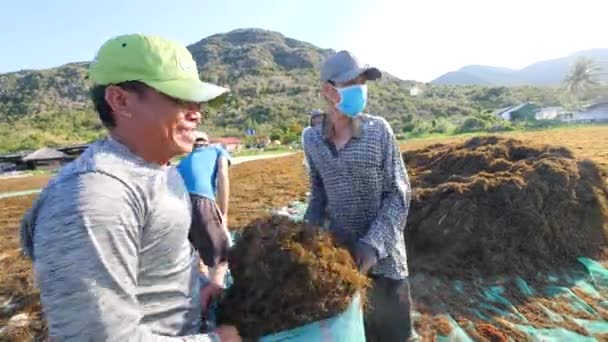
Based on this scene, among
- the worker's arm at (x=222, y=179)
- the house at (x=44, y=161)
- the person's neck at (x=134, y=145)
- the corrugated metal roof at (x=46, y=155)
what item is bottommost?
the house at (x=44, y=161)

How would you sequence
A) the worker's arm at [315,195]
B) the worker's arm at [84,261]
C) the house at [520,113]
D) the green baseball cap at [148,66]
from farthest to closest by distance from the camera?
the house at [520,113]
the worker's arm at [315,195]
the green baseball cap at [148,66]
the worker's arm at [84,261]

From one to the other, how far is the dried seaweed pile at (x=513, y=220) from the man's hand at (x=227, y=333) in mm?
4030

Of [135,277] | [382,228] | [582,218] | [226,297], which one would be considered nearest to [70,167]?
[135,277]

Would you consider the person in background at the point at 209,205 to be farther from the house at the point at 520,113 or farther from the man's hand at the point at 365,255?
the house at the point at 520,113

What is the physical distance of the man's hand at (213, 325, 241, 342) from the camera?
45.6 inches

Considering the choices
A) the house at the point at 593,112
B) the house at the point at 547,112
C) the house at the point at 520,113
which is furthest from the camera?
the house at the point at 520,113

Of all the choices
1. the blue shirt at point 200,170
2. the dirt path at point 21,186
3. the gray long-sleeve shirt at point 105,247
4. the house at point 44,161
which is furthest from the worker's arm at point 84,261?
the house at point 44,161

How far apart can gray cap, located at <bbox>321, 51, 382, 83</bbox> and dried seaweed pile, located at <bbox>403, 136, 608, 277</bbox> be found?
3.32 m

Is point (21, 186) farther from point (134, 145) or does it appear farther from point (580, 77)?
point (580, 77)

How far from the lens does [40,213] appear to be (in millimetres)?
916

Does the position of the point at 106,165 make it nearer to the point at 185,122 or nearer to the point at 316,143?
the point at 185,122

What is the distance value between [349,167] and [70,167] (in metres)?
1.35

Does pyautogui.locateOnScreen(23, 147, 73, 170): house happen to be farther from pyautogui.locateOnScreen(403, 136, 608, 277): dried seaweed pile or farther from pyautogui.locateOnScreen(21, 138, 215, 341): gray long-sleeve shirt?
pyautogui.locateOnScreen(21, 138, 215, 341): gray long-sleeve shirt

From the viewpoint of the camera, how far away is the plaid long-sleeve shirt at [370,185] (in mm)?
2080
